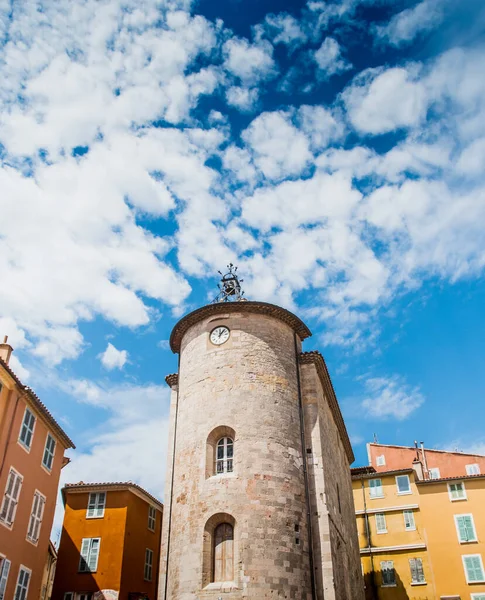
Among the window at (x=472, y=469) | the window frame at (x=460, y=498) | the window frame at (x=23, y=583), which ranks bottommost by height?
the window frame at (x=23, y=583)

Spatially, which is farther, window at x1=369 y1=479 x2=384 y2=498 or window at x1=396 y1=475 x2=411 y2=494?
window at x1=369 y1=479 x2=384 y2=498

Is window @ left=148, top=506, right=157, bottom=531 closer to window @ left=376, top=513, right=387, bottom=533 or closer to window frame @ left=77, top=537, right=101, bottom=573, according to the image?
window frame @ left=77, top=537, right=101, bottom=573

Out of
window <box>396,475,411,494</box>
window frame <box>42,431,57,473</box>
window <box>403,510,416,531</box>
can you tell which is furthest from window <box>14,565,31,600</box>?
window <box>396,475,411,494</box>

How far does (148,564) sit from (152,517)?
2.25 m

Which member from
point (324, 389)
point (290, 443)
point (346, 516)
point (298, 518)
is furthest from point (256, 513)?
point (346, 516)

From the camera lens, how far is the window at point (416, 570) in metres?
30.5

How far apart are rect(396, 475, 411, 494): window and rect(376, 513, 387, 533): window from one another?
5.80 ft

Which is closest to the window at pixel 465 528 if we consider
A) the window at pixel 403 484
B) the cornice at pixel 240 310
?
the window at pixel 403 484

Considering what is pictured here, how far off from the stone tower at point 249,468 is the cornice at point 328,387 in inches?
3.0

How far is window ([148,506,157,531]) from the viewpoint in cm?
2766

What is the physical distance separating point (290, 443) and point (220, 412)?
8.52 ft

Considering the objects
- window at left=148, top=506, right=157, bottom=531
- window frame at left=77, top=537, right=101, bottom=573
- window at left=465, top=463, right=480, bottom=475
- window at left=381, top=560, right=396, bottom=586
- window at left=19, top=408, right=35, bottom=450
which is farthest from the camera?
window at left=465, top=463, right=480, bottom=475

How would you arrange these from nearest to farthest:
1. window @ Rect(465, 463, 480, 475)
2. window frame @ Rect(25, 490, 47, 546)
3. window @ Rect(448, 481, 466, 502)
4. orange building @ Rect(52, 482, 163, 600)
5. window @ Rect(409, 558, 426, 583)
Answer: window frame @ Rect(25, 490, 47, 546), orange building @ Rect(52, 482, 163, 600), window @ Rect(409, 558, 426, 583), window @ Rect(448, 481, 466, 502), window @ Rect(465, 463, 480, 475)

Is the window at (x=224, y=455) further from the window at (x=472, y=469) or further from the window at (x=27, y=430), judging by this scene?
the window at (x=472, y=469)
